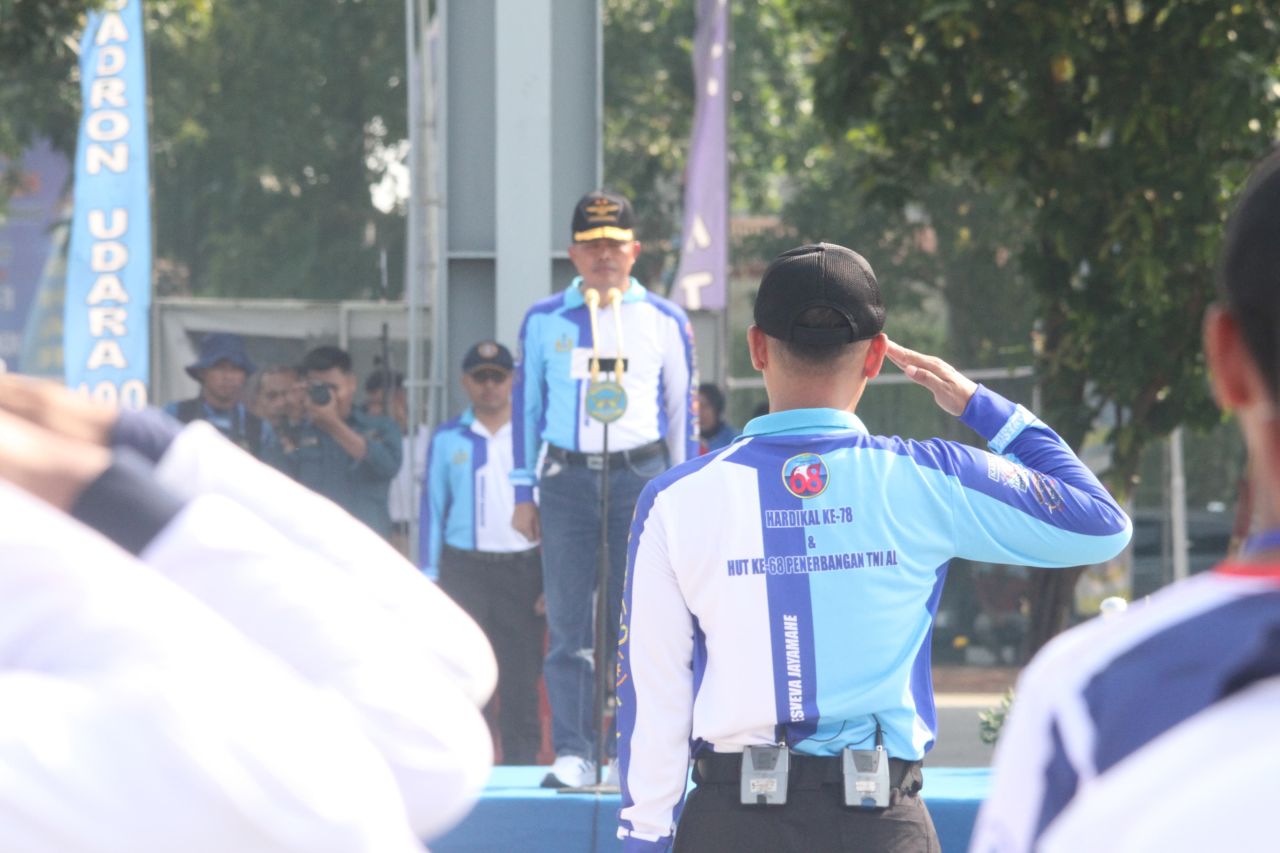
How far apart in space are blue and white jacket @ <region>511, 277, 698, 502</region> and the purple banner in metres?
22.4

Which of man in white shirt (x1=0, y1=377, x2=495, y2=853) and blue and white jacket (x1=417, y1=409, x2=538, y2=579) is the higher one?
man in white shirt (x1=0, y1=377, x2=495, y2=853)

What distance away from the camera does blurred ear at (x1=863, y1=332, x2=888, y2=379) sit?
10.3 ft

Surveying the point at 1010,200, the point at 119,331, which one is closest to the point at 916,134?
the point at 1010,200

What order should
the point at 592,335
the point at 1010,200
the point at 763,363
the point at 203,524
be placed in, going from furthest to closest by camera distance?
1. the point at 1010,200
2. the point at 592,335
3. the point at 763,363
4. the point at 203,524

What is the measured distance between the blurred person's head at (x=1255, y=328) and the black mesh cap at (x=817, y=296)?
1.89 metres

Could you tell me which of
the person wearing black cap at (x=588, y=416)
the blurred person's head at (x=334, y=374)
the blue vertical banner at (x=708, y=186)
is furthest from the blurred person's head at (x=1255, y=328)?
the blue vertical banner at (x=708, y=186)

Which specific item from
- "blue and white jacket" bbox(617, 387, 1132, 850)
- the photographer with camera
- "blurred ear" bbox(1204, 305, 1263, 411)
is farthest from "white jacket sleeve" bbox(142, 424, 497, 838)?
the photographer with camera

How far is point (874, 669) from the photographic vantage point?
295 cm

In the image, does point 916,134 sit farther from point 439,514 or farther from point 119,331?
point 119,331

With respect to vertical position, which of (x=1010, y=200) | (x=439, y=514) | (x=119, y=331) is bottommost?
(x=439, y=514)

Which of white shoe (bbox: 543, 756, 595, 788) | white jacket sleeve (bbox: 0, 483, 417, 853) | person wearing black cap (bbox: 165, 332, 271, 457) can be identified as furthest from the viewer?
person wearing black cap (bbox: 165, 332, 271, 457)

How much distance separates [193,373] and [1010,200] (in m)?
4.62

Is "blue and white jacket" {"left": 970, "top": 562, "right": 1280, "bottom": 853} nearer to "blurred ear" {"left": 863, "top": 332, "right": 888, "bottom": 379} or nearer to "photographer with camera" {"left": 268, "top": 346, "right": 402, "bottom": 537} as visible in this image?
"blurred ear" {"left": 863, "top": 332, "right": 888, "bottom": 379}

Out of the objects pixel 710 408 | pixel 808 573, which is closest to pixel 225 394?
pixel 710 408
